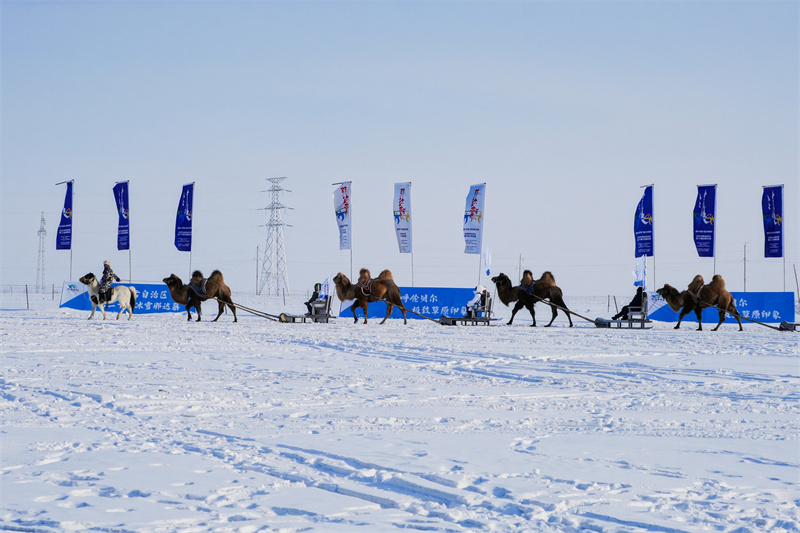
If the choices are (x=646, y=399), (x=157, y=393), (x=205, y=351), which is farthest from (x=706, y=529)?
(x=205, y=351)

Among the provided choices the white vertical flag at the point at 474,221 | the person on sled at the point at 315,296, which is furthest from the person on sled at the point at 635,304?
the person on sled at the point at 315,296

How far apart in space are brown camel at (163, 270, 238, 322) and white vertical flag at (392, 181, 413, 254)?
21.6 feet

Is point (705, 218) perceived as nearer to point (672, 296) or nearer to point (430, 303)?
point (672, 296)

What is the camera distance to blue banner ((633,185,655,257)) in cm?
2789

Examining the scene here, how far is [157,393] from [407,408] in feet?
8.96

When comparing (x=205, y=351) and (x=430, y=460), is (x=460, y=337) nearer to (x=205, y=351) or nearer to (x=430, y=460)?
(x=205, y=351)

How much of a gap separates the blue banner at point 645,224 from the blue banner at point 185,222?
16.2 metres

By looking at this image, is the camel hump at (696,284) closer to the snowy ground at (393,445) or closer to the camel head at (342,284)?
the camel head at (342,284)

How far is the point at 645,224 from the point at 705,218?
1899 mm

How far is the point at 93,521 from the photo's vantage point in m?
4.12

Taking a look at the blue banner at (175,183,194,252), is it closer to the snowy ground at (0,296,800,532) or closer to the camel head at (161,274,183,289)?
the camel head at (161,274,183,289)

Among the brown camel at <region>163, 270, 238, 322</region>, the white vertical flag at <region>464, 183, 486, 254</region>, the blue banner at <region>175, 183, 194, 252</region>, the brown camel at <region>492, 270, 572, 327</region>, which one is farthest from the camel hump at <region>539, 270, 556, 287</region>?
the blue banner at <region>175, 183, 194, 252</region>

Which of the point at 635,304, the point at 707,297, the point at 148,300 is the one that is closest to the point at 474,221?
the point at 635,304

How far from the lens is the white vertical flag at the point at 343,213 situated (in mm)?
30406
